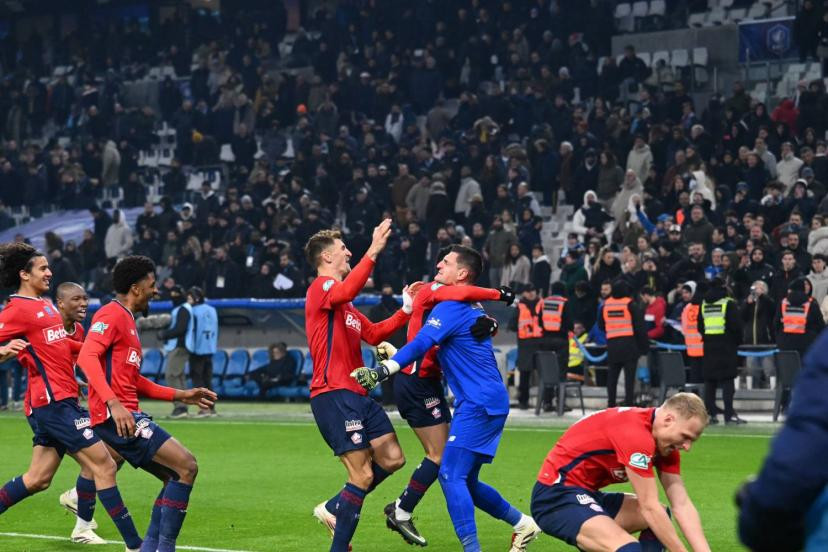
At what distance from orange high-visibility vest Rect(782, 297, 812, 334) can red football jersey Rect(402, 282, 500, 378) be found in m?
9.80

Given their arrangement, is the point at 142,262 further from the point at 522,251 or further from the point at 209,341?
the point at 522,251

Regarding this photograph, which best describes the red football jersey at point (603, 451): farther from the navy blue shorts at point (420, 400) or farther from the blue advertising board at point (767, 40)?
the blue advertising board at point (767, 40)

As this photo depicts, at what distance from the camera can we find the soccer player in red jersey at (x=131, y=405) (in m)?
8.67

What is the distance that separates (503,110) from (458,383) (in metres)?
22.1

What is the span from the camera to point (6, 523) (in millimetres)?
11711

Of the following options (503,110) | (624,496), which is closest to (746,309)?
(503,110)

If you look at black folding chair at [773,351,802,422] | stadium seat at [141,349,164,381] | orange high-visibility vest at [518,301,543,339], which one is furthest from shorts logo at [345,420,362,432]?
stadium seat at [141,349,164,381]

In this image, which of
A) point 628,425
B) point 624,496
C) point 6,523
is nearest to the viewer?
point 628,425

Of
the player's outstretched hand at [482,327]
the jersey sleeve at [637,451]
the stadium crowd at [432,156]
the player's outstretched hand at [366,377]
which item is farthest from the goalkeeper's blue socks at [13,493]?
the stadium crowd at [432,156]

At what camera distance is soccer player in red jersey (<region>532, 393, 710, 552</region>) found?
267 inches

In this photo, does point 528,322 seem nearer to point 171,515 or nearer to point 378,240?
point 378,240

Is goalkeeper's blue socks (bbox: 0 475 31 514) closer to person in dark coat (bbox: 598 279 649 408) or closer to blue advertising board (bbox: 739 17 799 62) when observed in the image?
person in dark coat (bbox: 598 279 649 408)

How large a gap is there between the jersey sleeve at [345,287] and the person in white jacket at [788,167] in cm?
1678

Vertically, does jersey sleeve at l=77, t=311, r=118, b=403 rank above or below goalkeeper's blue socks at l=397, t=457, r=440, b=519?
above
